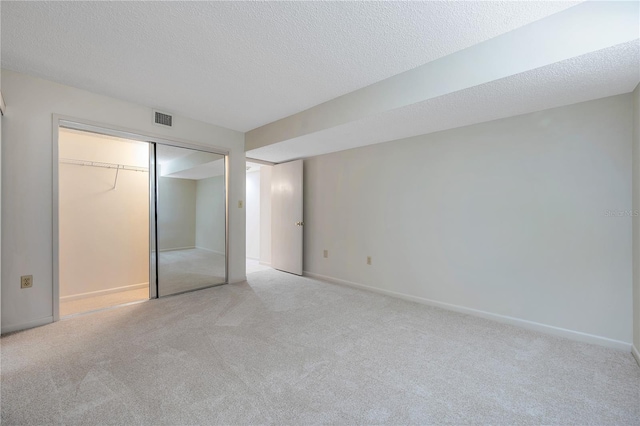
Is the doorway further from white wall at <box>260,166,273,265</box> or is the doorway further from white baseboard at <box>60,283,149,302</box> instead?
white baseboard at <box>60,283,149,302</box>

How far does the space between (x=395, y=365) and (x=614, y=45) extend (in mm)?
2439

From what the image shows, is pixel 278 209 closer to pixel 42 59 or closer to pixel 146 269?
pixel 146 269

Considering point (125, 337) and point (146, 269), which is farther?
point (146, 269)

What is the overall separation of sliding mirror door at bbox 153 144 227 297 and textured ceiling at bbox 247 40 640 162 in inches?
57.6

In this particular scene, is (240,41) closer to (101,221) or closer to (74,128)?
(74,128)

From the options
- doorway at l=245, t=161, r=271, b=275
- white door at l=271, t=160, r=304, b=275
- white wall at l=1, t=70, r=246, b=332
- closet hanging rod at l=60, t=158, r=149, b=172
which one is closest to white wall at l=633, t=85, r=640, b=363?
white door at l=271, t=160, r=304, b=275

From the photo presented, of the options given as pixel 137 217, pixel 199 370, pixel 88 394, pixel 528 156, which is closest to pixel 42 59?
pixel 137 217

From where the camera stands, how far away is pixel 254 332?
2.52 meters

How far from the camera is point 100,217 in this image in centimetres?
377

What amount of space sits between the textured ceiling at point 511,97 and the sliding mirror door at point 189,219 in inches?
57.6

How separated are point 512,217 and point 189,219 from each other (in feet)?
13.3

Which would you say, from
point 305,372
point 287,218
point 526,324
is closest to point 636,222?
point 526,324

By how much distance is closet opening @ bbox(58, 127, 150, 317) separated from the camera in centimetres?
349

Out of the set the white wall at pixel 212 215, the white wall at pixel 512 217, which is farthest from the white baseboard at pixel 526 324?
the white wall at pixel 212 215
